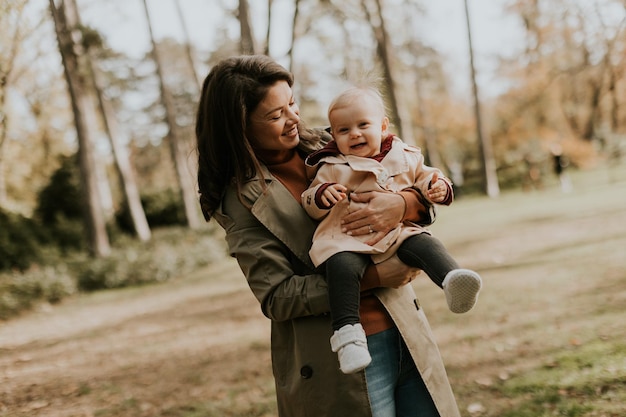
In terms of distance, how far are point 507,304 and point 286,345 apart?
17.3ft

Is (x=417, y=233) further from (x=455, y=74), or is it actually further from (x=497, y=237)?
(x=455, y=74)

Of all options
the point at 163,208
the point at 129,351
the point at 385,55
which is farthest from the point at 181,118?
the point at 129,351

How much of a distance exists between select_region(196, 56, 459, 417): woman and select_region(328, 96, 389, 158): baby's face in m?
0.17

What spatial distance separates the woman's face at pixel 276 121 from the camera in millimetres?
2025

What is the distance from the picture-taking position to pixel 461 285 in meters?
1.82

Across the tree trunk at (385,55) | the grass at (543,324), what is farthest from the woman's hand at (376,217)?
the tree trunk at (385,55)

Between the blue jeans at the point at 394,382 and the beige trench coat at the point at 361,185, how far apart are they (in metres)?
0.29

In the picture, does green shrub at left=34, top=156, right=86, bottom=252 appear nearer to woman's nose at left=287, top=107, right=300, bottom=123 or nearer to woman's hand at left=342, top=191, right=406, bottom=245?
woman's nose at left=287, top=107, right=300, bottom=123

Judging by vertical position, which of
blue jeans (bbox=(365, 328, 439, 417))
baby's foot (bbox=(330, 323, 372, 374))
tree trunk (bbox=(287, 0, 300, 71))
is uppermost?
tree trunk (bbox=(287, 0, 300, 71))

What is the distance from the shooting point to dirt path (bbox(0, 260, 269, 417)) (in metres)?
5.66

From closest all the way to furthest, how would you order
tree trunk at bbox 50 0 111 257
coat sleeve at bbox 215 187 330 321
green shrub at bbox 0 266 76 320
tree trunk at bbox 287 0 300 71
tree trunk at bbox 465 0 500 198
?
coat sleeve at bbox 215 187 330 321 → green shrub at bbox 0 266 76 320 → tree trunk at bbox 287 0 300 71 → tree trunk at bbox 50 0 111 257 → tree trunk at bbox 465 0 500 198

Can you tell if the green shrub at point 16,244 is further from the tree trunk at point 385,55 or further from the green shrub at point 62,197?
the tree trunk at point 385,55

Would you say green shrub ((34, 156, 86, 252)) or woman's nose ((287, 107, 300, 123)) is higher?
woman's nose ((287, 107, 300, 123))

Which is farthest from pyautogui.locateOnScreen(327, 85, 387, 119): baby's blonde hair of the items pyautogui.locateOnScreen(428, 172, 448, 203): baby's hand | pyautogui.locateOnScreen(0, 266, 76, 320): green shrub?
pyautogui.locateOnScreen(0, 266, 76, 320): green shrub
